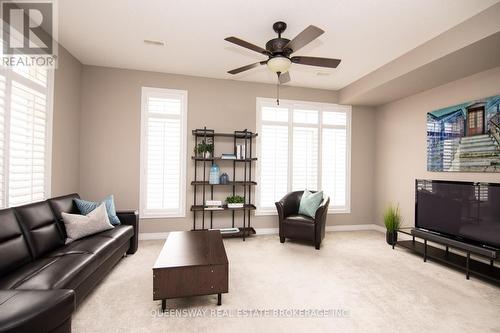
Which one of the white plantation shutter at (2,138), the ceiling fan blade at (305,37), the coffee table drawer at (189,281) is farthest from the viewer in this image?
the white plantation shutter at (2,138)

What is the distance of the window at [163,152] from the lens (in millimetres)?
4168

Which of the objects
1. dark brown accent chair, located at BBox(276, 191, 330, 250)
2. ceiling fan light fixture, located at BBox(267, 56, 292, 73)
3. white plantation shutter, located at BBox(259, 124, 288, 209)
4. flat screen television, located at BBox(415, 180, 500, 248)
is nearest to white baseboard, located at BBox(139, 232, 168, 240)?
Result: white plantation shutter, located at BBox(259, 124, 288, 209)

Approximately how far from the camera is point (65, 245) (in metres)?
2.57

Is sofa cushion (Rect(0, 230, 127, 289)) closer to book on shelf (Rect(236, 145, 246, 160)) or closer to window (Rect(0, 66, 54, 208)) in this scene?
window (Rect(0, 66, 54, 208))

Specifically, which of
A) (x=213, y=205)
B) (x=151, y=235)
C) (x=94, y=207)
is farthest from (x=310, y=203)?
(x=94, y=207)

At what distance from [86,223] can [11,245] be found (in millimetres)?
764

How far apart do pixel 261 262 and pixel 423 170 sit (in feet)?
10.6

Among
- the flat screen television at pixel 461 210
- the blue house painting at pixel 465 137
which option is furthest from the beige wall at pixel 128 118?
the blue house painting at pixel 465 137

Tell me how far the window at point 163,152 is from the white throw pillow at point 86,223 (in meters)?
1.18

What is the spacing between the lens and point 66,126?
353 centimetres

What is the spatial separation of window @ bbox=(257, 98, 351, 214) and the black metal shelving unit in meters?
0.22

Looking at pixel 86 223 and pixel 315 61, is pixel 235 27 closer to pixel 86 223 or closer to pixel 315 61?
pixel 315 61

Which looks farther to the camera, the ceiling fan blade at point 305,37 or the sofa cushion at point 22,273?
the ceiling fan blade at point 305,37

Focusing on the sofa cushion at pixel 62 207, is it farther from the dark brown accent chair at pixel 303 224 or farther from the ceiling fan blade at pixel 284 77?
the ceiling fan blade at pixel 284 77
